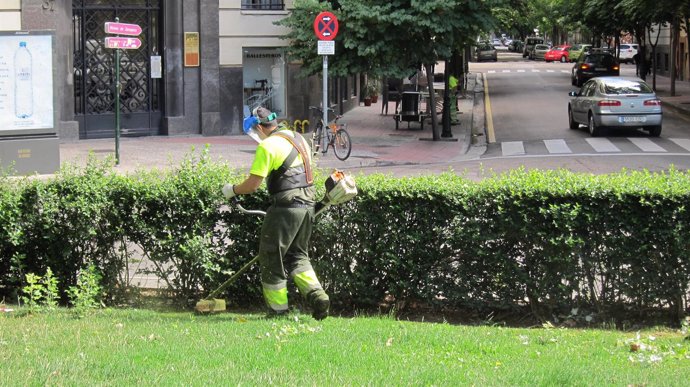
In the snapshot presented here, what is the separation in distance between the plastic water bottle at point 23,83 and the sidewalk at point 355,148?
1.13m

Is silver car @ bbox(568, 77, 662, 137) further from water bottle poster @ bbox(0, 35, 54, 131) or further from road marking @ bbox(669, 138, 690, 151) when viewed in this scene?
water bottle poster @ bbox(0, 35, 54, 131)

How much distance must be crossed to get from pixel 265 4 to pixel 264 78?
6.35ft

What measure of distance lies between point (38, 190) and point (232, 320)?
218 cm

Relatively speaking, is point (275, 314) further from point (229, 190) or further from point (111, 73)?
point (111, 73)

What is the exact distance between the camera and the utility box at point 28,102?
658 inches

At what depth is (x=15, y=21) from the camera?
70.6 ft

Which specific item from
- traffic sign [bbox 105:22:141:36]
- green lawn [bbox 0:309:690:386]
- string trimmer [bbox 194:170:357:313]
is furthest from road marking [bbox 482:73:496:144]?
green lawn [bbox 0:309:690:386]

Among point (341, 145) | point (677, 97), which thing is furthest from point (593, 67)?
point (341, 145)

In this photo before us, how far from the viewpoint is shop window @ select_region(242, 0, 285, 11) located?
992 inches

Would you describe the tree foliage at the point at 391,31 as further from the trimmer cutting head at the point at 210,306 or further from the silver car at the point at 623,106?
the trimmer cutting head at the point at 210,306

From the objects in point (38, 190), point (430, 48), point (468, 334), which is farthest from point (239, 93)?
point (468, 334)

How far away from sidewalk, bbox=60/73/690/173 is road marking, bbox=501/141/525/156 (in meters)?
0.64

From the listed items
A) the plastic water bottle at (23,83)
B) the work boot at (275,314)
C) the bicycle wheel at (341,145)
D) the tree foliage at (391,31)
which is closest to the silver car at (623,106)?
the tree foliage at (391,31)

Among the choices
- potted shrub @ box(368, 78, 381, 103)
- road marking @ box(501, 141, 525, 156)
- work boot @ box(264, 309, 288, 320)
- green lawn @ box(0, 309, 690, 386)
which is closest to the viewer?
green lawn @ box(0, 309, 690, 386)
